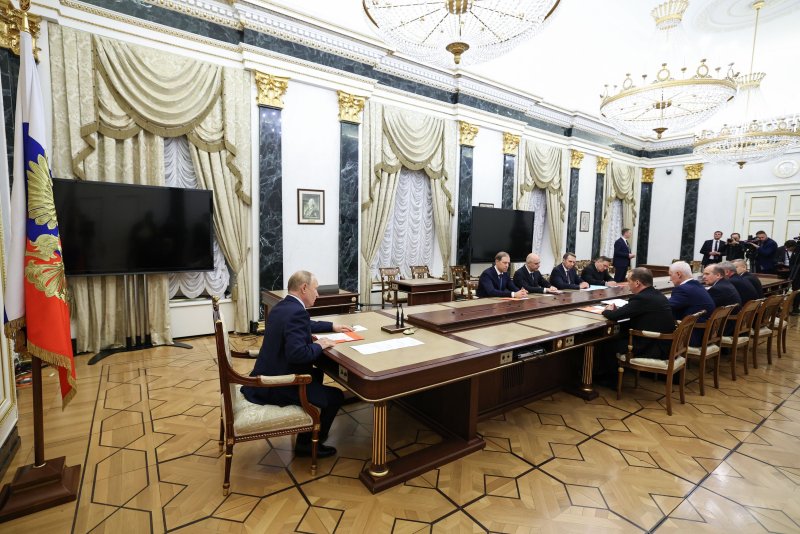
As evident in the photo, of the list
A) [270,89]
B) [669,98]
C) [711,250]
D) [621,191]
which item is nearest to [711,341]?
[669,98]

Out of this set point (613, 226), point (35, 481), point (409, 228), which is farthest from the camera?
point (613, 226)

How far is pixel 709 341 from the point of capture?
4.04 m

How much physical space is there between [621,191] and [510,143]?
4.97m

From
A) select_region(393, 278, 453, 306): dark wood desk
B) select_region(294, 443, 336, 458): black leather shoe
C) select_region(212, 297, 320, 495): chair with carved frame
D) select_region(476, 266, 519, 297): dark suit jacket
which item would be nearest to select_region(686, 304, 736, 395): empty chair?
select_region(476, 266, 519, 297): dark suit jacket

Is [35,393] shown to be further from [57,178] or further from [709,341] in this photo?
[709,341]

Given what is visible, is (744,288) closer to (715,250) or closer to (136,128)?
(715,250)

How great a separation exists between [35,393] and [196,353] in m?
2.66

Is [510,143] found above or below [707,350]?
above

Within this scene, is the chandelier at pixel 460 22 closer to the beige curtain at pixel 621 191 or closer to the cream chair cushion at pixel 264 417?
the cream chair cushion at pixel 264 417

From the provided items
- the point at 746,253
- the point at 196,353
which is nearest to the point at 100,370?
→ the point at 196,353

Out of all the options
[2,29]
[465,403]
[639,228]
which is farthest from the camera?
[639,228]

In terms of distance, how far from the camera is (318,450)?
263cm

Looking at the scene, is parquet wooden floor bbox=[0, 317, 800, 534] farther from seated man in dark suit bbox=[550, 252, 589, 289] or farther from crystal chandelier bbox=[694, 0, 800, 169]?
crystal chandelier bbox=[694, 0, 800, 169]

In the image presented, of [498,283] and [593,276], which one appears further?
[593,276]
